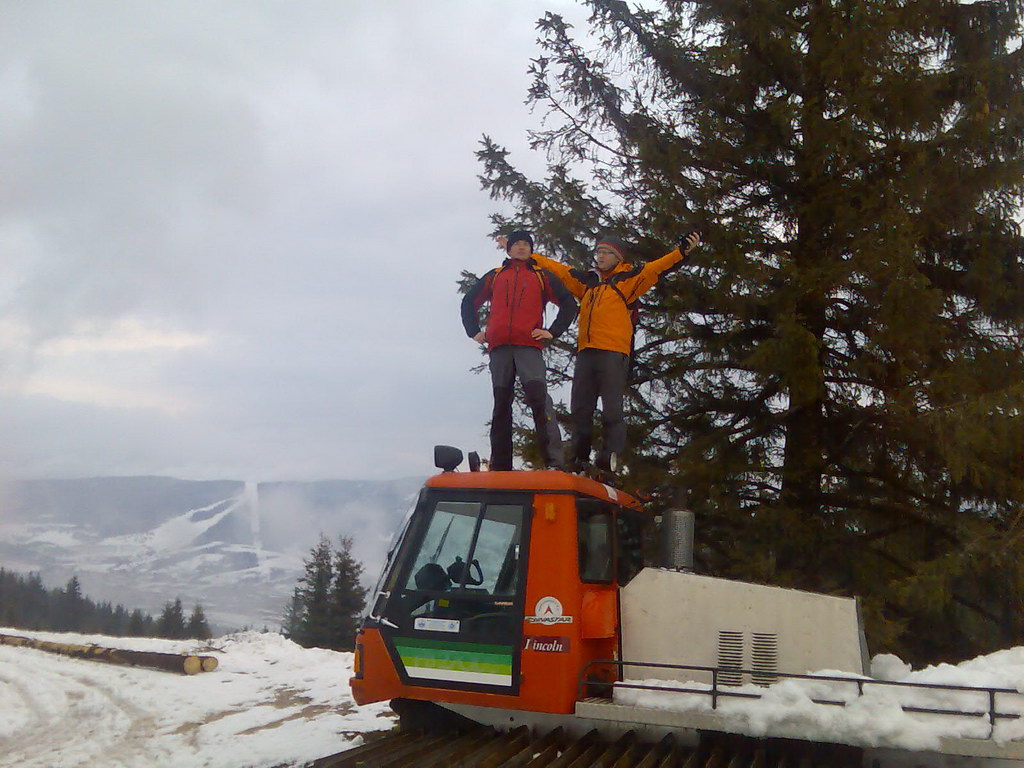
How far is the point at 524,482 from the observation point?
579 cm

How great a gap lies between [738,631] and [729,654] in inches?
6.1

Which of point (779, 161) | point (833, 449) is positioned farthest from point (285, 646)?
point (779, 161)

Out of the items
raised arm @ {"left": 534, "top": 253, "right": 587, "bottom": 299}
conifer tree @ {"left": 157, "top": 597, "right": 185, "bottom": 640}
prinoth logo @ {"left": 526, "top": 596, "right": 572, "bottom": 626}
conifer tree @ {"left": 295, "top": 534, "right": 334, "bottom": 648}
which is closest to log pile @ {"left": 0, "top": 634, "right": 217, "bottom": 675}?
raised arm @ {"left": 534, "top": 253, "right": 587, "bottom": 299}

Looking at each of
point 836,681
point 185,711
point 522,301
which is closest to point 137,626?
point 185,711

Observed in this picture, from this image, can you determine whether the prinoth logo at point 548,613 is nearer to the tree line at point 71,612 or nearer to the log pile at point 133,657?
the log pile at point 133,657

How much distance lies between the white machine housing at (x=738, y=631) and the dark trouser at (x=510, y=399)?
164 cm

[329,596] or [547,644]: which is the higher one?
[547,644]

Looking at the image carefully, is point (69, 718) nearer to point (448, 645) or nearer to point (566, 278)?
point (448, 645)

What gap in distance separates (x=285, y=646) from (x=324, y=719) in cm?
620

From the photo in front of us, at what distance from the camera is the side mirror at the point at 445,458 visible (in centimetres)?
620

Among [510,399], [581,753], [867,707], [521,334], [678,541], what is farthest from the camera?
[510,399]

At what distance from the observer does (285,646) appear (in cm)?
1527

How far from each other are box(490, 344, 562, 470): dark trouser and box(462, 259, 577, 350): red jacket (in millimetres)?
99

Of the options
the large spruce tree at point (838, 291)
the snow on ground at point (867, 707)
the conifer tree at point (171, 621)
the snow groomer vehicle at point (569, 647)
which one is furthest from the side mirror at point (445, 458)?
the conifer tree at point (171, 621)
